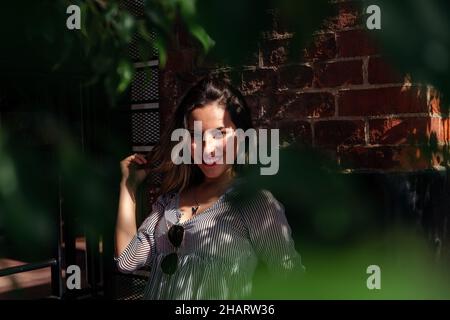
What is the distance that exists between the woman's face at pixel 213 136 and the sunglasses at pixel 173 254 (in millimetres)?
184

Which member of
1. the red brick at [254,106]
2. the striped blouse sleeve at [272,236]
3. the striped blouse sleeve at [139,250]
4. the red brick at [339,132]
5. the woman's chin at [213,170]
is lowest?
the striped blouse sleeve at [139,250]

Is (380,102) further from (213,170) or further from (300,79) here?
(213,170)

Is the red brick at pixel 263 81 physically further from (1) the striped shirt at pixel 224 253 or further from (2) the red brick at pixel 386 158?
(1) the striped shirt at pixel 224 253

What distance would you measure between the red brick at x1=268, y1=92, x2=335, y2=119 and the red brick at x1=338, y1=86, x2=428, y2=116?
41 mm

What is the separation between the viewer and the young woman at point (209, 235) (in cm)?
146

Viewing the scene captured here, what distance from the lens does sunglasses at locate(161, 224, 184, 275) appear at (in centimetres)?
152

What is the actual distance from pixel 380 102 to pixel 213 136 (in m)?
0.67

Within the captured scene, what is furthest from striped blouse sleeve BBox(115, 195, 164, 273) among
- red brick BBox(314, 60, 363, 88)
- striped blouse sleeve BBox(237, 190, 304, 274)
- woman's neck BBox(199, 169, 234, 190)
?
red brick BBox(314, 60, 363, 88)

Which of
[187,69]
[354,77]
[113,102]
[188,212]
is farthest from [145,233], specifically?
[113,102]

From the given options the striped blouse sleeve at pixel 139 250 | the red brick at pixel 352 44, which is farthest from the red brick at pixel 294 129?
the striped blouse sleeve at pixel 139 250

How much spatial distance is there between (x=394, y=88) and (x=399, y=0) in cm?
114

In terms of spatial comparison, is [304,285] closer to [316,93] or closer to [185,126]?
[185,126]

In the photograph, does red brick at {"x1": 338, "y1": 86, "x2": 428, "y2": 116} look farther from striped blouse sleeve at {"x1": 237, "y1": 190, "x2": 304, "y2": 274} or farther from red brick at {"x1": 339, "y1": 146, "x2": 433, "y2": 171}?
striped blouse sleeve at {"x1": 237, "y1": 190, "x2": 304, "y2": 274}
